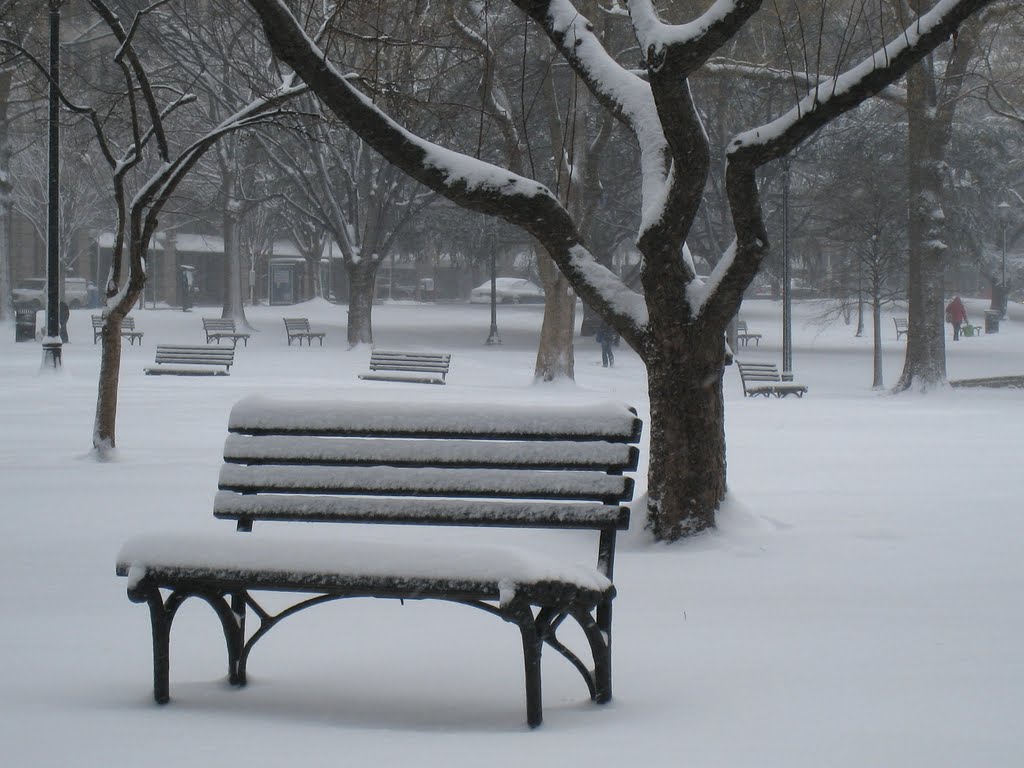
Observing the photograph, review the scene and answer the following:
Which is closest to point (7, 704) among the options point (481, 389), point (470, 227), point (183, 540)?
point (183, 540)

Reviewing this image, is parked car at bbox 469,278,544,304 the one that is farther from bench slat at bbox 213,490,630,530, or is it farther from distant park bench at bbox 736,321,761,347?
bench slat at bbox 213,490,630,530

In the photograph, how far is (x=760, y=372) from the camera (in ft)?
80.2

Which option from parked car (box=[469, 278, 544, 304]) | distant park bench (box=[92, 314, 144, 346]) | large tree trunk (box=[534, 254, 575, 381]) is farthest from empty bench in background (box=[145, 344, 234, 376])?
parked car (box=[469, 278, 544, 304])

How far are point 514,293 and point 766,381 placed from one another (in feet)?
130

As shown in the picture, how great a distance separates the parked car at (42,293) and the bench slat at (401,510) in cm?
4168

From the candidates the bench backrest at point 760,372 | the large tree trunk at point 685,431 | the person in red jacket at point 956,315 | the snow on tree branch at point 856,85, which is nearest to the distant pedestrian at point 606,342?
the bench backrest at point 760,372

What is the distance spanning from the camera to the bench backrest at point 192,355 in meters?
23.8

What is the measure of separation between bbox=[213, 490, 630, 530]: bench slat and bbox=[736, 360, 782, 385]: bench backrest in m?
19.2

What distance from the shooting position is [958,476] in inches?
410

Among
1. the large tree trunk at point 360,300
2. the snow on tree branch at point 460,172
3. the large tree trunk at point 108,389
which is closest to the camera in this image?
the snow on tree branch at point 460,172

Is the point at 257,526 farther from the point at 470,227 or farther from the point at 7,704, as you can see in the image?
the point at 470,227

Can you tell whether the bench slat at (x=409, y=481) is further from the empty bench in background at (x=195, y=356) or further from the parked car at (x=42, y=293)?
the parked car at (x=42, y=293)

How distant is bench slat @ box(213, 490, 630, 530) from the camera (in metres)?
5.04

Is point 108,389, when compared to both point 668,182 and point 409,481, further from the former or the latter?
point 409,481
